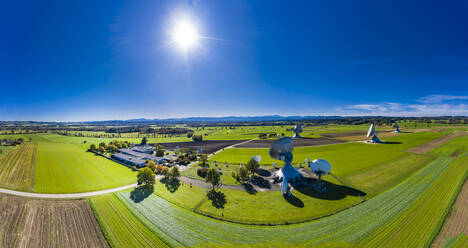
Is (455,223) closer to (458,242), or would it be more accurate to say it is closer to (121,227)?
(458,242)

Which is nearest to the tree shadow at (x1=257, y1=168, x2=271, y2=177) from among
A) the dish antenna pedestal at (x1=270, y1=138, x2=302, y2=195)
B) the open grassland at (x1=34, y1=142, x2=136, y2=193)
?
the dish antenna pedestal at (x1=270, y1=138, x2=302, y2=195)

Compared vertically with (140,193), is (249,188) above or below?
above

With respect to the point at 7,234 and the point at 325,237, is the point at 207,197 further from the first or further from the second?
the point at 7,234

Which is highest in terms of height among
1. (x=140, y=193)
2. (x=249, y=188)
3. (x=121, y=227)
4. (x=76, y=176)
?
(x=249, y=188)

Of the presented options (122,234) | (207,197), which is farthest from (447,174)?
(122,234)

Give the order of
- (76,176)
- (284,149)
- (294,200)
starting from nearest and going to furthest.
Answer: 1. (294,200)
2. (284,149)
3. (76,176)

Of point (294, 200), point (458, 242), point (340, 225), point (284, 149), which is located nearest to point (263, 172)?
point (284, 149)

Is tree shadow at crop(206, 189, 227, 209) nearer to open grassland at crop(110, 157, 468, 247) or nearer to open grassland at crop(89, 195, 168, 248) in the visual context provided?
open grassland at crop(110, 157, 468, 247)
